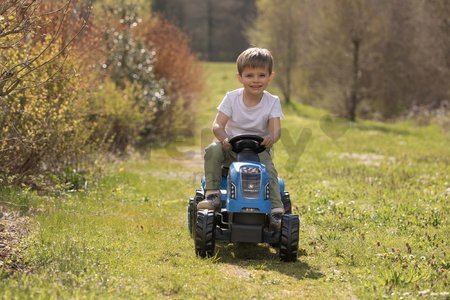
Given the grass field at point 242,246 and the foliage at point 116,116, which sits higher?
the foliage at point 116,116

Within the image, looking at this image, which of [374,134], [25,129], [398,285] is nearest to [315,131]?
[374,134]

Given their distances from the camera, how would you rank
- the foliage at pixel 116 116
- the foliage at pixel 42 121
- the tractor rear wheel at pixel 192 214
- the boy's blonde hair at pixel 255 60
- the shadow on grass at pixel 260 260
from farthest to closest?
the foliage at pixel 116 116
the foliage at pixel 42 121
the tractor rear wheel at pixel 192 214
the boy's blonde hair at pixel 255 60
the shadow on grass at pixel 260 260

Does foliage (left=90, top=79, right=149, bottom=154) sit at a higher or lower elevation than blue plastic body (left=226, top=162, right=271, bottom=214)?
higher

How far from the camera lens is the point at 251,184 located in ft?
20.2

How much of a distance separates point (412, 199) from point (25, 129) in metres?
5.77

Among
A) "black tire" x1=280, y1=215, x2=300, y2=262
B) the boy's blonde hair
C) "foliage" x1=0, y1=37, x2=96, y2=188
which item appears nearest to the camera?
"black tire" x1=280, y1=215, x2=300, y2=262

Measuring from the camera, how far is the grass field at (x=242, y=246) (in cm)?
520

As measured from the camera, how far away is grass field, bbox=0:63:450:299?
5.20 m

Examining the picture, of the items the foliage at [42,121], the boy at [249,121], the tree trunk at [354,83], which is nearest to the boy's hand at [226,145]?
the boy at [249,121]

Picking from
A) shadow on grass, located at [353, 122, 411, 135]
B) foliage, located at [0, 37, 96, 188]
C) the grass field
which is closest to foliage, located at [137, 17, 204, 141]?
the grass field

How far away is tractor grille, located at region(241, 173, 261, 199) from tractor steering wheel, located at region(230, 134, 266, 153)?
42 centimetres

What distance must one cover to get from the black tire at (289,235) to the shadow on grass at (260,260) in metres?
0.15

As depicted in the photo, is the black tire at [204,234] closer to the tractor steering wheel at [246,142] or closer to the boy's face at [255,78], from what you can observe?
the tractor steering wheel at [246,142]

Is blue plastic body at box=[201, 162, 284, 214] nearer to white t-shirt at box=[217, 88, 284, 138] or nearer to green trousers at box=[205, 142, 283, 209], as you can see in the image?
green trousers at box=[205, 142, 283, 209]
